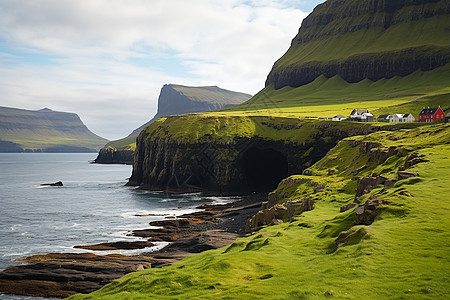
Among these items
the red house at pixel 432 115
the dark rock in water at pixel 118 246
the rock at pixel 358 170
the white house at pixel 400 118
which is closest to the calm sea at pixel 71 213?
the dark rock in water at pixel 118 246

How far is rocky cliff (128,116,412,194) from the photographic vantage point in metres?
131

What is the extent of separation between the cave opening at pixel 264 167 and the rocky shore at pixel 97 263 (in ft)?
206

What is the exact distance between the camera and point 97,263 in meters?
49.7

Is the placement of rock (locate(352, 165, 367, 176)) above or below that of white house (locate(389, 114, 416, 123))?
below

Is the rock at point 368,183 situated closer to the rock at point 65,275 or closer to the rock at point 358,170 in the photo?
the rock at point 358,170

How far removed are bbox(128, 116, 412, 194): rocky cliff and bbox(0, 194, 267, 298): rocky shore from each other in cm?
5724

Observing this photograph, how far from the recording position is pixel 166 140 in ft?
500

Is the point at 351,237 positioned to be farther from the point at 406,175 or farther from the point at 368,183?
the point at 368,183

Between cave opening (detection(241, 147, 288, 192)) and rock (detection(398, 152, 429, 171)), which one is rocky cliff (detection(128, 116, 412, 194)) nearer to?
cave opening (detection(241, 147, 288, 192))

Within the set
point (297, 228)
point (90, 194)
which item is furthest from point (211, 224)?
point (90, 194)

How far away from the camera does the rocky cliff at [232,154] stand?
13100cm

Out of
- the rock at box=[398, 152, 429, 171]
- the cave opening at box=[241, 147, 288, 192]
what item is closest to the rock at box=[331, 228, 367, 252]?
the rock at box=[398, 152, 429, 171]

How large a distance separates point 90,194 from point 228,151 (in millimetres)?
49280

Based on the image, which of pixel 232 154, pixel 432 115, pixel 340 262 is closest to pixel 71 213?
pixel 232 154
